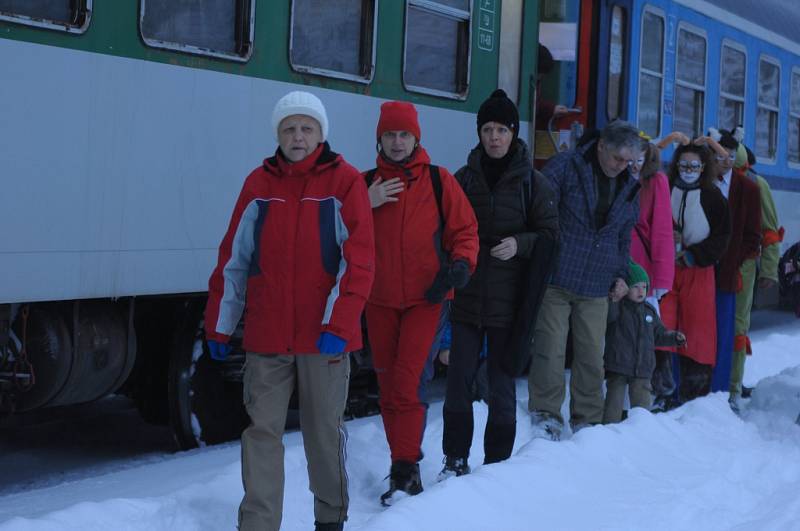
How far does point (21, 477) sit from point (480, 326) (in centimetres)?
224

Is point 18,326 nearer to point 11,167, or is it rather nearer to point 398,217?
point 11,167

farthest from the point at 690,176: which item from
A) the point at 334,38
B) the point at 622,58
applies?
the point at 334,38

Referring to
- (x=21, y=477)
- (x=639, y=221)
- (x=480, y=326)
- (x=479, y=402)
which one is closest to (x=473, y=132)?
(x=639, y=221)

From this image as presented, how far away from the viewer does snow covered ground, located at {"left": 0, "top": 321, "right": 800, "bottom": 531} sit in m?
4.37

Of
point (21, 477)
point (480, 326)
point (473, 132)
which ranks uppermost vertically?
point (473, 132)

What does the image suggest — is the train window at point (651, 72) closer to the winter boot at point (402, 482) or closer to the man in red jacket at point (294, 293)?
the winter boot at point (402, 482)

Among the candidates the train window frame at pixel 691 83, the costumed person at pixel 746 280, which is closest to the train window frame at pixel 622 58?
the costumed person at pixel 746 280

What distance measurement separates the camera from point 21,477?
579cm

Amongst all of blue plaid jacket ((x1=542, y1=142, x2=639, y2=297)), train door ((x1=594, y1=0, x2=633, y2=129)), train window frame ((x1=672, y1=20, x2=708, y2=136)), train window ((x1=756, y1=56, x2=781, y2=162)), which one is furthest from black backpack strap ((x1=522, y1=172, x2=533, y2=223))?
train window ((x1=756, y1=56, x2=781, y2=162))

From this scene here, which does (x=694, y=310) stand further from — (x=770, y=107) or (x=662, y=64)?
(x=770, y=107)

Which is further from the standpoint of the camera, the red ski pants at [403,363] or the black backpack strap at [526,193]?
the black backpack strap at [526,193]

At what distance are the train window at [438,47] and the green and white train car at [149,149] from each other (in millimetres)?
16

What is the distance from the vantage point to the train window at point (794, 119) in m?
12.7

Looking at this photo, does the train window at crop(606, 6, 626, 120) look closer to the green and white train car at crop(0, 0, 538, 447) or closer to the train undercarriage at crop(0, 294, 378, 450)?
the green and white train car at crop(0, 0, 538, 447)
